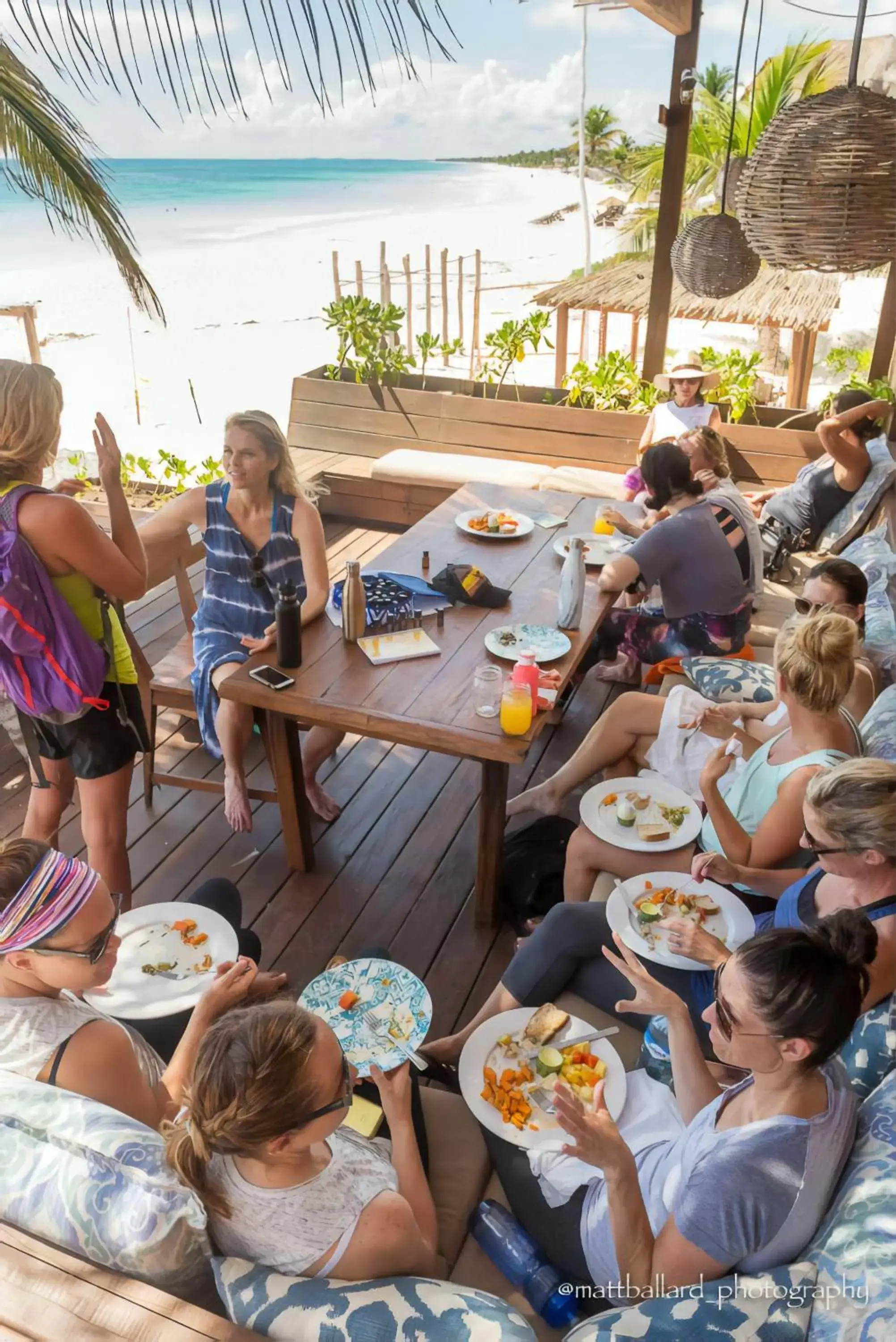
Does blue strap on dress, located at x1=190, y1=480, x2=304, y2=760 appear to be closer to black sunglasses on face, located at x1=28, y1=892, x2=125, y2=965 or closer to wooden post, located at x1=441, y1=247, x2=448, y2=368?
black sunglasses on face, located at x1=28, y1=892, x2=125, y2=965

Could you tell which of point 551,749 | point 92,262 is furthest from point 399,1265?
point 92,262

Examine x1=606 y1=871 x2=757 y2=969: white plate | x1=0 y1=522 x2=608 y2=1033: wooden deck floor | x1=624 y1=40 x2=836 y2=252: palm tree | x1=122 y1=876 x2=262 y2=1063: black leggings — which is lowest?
x1=0 y1=522 x2=608 y2=1033: wooden deck floor

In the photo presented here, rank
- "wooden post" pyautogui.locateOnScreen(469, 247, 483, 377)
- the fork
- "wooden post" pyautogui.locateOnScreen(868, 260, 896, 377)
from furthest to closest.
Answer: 1. "wooden post" pyautogui.locateOnScreen(469, 247, 483, 377)
2. "wooden post" pyautogui.locateOnScreen(868, 260, 896, 377)
3. the fork

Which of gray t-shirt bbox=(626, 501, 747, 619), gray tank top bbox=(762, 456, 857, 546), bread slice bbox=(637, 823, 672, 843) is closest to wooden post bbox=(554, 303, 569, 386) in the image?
gray tank top bbox=(762, 456, 857, 546)

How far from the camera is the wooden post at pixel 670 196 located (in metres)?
5.29

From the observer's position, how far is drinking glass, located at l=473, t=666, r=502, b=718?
2641mm

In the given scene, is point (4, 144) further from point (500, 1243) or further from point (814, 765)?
point (500, 1243)

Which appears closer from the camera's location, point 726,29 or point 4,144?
point 4,144

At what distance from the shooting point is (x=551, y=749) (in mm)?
3811

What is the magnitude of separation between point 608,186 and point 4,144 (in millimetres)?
35082

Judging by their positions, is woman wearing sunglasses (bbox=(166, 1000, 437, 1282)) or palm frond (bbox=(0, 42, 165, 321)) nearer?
woman wearing sunglasses (bbox=(166, 1000, 437, 1282))

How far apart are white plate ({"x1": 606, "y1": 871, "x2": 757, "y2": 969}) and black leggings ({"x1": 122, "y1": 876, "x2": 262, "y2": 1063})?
873mm

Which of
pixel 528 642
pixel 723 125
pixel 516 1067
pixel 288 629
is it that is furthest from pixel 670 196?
pixel 723 125

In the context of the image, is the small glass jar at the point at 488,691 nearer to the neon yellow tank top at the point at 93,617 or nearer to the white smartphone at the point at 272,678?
the white smartphone at the point at 272,678
